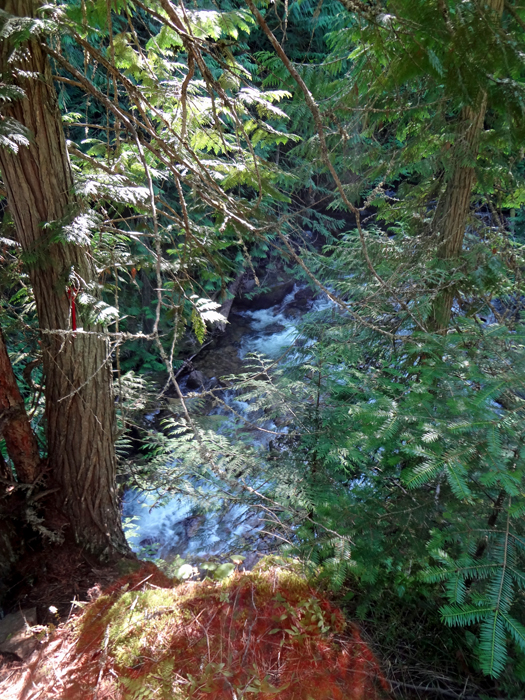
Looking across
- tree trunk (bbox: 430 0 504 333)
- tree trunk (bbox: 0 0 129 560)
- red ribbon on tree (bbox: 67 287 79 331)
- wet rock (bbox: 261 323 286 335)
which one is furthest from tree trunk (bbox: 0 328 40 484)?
wet rock (bbox: 261 323 286 335)

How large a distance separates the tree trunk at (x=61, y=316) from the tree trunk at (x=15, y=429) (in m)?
0.13

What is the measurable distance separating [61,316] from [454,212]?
12.5 ft

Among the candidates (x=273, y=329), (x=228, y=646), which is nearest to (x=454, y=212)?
(x=228, y=646)

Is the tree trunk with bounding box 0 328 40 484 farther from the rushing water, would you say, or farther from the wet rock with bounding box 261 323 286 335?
the wet rock with bounding box 261 323 286 335

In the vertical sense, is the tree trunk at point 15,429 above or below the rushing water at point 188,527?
above

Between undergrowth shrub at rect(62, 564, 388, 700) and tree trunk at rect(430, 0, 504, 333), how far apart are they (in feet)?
8.79

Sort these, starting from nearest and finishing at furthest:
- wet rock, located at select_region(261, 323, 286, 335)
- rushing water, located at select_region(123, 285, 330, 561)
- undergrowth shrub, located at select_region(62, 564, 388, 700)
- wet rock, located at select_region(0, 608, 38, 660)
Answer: undergrowth shrub, located at select_region(62, 564, 388, 700), wet rock, located at select_region(0, 608, 38, 660), rushing water, located at select_region(123, 285, 330, 561), wet rock, located at select_region(261, 323, 286, 335)

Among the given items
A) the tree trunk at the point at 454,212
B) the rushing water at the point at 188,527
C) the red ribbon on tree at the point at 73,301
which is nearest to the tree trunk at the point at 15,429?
the red ribbon on tree at the point at 73,301

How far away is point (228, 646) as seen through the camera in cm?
189

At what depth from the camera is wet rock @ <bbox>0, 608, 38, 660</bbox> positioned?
7.15 feet

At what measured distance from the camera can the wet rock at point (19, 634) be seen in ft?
7.15

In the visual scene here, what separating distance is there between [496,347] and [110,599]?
2916 mm

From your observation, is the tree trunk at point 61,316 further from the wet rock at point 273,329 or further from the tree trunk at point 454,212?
the wet rock at point 273,329

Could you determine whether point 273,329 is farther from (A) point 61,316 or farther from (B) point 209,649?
(B) point 209,649
